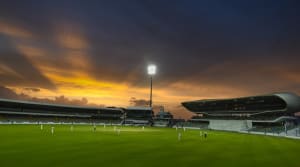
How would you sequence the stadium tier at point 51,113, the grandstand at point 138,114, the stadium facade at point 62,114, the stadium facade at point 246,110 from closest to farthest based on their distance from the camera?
the stadium facade at point 246,110 → the stadium tier at point 51,113 → the stadium facade at point 62,114 → the grandstand at point 138,114

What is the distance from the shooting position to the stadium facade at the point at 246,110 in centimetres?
8394

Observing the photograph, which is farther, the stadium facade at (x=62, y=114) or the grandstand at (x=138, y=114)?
the grandstand at (x=138, y=114)

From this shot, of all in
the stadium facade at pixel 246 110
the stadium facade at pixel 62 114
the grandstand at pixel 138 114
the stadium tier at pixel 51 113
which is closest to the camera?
the stadium facade at pixel 246 110

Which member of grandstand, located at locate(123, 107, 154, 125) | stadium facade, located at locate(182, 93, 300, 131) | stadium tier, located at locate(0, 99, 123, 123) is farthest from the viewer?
grandstand, located at locate(123, 107, 154, 125)

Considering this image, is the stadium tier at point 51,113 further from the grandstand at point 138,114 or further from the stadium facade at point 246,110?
the stadium facade at point 246,110

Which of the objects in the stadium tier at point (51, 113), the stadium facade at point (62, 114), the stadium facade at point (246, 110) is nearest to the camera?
the stadium facade at point (246, 110)

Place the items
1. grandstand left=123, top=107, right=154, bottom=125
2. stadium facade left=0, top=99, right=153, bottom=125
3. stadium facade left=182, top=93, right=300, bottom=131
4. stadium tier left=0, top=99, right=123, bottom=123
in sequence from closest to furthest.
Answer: stadium facade left=182, top=93, right=300, bottom=131
stadium tier left=0, top=99, right=123, bottom=123
stadium facade left=0, top=99, right=153, bottom=125
grandstand left=123, top=107, right=154, bottom=125

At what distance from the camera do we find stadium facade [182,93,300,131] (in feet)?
275

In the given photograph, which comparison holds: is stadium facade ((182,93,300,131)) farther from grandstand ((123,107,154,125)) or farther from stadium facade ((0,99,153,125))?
grandstand ((123,107,154,125))

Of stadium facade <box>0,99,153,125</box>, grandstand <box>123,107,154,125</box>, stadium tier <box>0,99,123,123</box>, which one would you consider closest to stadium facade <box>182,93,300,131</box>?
stadium facade <box>0,99,153,125</box>

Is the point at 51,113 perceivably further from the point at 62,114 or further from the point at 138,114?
the point at 138,114

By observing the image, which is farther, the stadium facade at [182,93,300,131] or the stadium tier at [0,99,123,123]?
the stadium tier at [0,99,123,123]

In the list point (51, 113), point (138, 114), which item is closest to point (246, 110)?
point (138, 114)

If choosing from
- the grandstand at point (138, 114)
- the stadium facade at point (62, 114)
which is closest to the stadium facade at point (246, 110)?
the stadium facade at point (62, 114)
